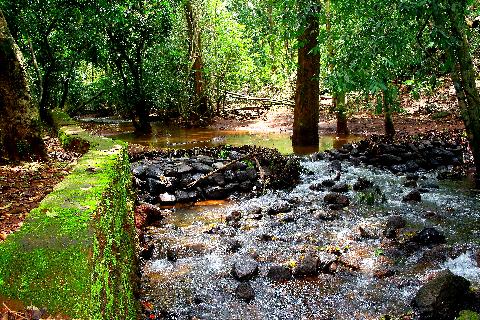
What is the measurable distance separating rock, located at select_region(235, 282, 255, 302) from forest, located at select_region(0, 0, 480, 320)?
0.01 m

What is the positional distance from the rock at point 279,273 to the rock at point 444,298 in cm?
157

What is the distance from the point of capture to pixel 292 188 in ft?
32.0

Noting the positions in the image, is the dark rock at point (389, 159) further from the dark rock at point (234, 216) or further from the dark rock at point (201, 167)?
the dark rock at point (234, 216)

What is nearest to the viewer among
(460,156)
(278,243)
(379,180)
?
(278,243)

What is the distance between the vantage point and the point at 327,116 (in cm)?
2025

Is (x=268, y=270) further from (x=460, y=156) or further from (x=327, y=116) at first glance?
(x=327, y=116)

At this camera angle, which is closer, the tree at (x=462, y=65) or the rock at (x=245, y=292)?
the rock at (x=245, y=292)

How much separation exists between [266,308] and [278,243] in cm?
194

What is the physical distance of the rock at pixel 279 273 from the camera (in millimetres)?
5398

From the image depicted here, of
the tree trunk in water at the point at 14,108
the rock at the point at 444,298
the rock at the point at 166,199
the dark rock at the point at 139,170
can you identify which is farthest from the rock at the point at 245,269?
the dark rock at the point at 139,170

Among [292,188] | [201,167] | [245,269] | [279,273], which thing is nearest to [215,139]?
[201,167]

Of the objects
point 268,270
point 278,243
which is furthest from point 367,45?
point 268,270

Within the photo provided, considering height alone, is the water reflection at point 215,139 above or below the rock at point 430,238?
above

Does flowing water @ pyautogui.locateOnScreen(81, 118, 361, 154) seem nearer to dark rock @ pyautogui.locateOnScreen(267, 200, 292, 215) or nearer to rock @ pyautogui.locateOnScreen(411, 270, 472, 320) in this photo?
dark rock @ pyautogui.locateOnScreen(267, 200, 292, 215)
